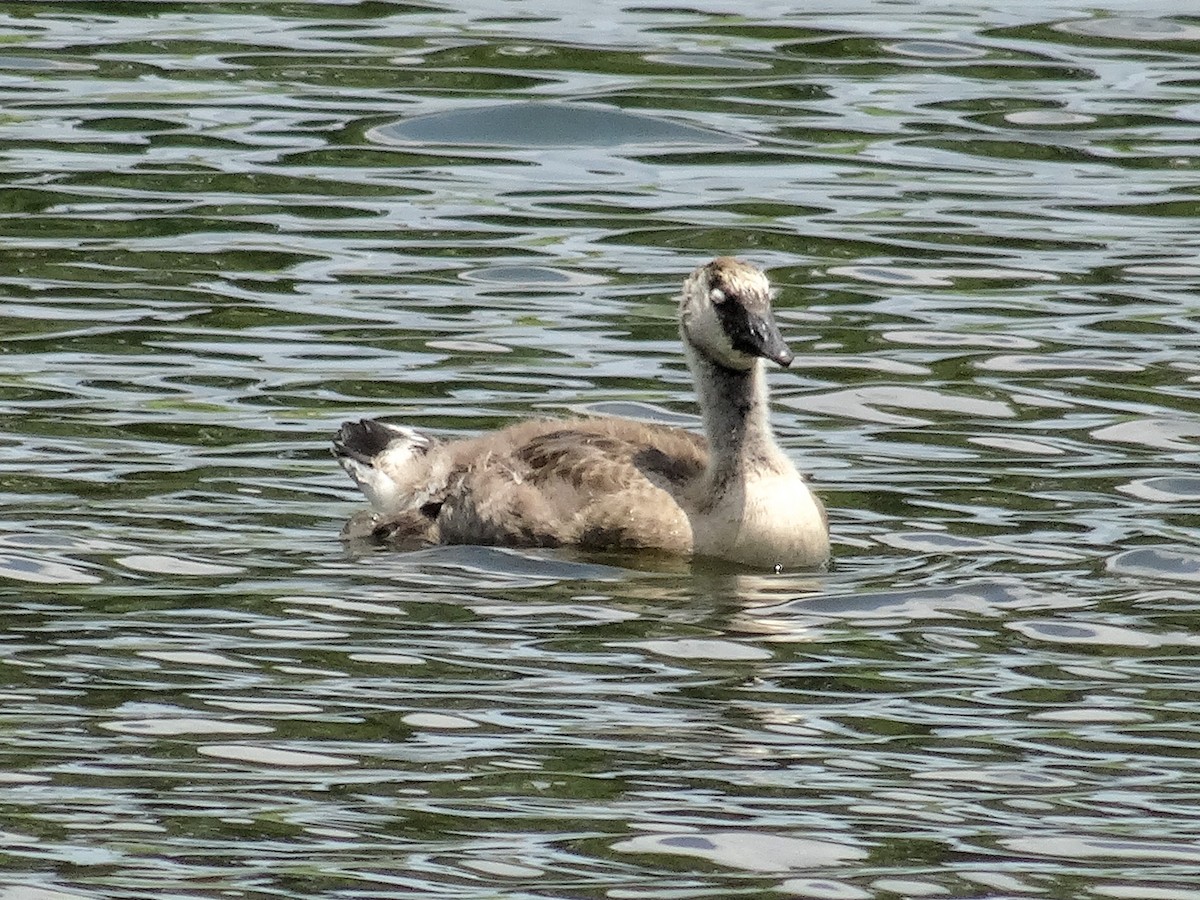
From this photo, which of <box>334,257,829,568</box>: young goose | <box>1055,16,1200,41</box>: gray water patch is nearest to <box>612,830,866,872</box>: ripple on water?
<box>334,257,829,568</box>: young goose

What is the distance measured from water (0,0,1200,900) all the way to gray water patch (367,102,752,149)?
4cm

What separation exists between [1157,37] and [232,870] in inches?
571

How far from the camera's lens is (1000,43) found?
20.2m

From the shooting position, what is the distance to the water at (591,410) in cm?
756

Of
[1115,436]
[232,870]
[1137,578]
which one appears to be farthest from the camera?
[1115,436]

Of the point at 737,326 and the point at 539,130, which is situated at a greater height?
the point at 737,326

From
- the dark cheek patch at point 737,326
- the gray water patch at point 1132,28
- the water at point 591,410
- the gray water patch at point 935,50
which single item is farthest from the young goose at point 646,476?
the gray water patch at point 1132,28

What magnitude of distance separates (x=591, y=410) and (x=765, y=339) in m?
1.88

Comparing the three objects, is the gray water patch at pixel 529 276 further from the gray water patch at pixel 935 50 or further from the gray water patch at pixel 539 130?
the gray water patch at pixel 935 50

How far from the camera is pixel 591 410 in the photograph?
12727 mm

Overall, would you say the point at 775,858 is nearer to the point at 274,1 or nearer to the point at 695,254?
the point at 695,254

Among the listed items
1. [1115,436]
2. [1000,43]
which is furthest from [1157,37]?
[1115,436]

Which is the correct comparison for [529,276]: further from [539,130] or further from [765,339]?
[765,339]

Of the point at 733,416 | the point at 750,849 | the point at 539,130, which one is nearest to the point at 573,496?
the point at 733,416
